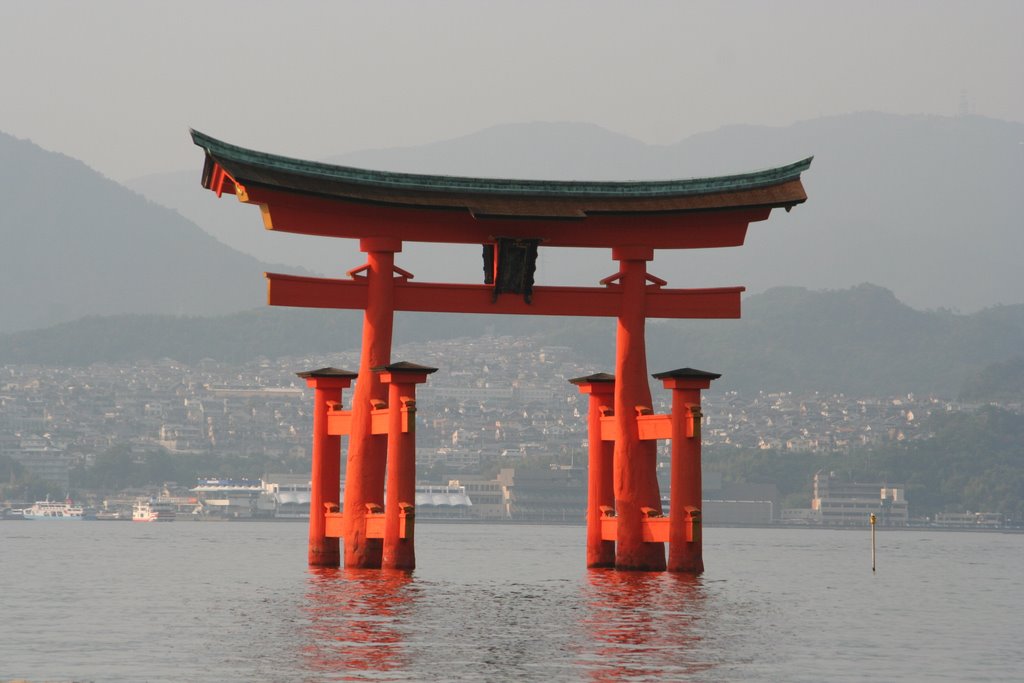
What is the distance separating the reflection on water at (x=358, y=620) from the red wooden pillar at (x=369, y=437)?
61 centimetres

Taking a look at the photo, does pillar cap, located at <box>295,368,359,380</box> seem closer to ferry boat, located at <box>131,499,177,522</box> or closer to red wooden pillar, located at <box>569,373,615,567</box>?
red wooden pillar, located at <box>569,373,615,567</box>

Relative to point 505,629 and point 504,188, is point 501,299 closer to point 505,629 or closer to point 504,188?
point 504,188

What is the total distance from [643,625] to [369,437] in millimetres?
11522

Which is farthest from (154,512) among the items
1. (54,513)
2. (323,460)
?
(323,460)

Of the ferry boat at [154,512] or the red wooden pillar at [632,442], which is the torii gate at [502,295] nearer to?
the red wooden pillar at [632,442]

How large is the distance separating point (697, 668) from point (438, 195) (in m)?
17.9

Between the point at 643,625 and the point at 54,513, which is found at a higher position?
the point at 54,513

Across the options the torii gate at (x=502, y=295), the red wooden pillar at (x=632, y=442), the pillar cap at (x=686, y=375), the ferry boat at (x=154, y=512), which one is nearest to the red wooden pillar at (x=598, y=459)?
the torii gate at (x=502, y=295)

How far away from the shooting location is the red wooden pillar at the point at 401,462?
3891 cm

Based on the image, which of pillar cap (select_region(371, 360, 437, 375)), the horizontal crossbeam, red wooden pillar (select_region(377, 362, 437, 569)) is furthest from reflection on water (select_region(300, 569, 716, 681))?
the horizontal crossbeam

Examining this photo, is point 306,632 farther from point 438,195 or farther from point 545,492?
point 545,492

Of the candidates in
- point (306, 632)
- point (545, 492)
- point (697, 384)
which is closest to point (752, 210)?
point (697, 384)

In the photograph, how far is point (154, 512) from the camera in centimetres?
18475

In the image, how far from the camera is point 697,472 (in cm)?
4141
